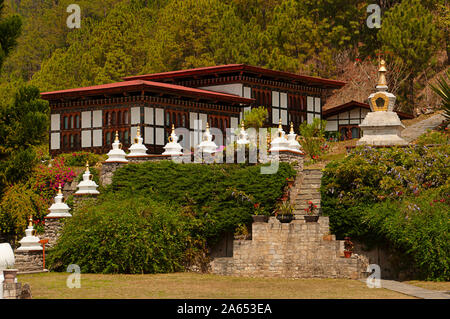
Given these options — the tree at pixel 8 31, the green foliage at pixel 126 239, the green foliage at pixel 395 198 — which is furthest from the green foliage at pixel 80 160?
the green foliage at pixel 395 198

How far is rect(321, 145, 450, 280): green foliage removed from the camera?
22.0 m

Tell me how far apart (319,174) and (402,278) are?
4.97 m

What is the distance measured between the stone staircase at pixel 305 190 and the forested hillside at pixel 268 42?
27108mm

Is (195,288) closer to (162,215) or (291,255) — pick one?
(291,255)

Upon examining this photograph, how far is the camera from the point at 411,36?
51219 millimetres

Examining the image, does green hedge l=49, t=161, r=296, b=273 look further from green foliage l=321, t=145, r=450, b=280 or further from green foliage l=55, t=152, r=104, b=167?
green foliage l=55, t=152, r=104, b=167

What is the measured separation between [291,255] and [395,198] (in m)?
3.77

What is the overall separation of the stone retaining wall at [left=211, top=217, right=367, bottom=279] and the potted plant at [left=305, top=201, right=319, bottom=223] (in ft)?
0.46

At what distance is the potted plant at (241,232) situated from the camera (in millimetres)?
25062

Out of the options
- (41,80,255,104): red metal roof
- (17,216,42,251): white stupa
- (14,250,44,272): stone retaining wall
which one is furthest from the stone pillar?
(41,80,255,104): red metal roof

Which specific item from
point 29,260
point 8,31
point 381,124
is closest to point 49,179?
point 29,260

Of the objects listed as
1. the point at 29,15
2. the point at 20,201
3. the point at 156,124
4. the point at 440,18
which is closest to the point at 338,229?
the point at 20,201
